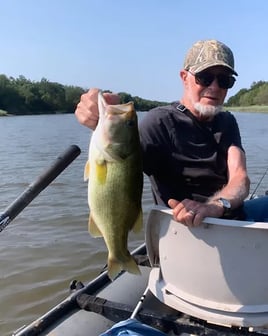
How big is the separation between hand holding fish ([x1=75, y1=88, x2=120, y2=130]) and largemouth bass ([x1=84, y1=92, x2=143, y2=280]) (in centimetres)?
7

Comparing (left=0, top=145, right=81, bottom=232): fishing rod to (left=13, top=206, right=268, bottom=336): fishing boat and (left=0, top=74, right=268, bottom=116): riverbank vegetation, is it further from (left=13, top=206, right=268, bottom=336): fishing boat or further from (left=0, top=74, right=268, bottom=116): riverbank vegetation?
(left=0, top=74, right=268, bottom=116): riverbank vegetation

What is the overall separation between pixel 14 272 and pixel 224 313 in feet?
12.8

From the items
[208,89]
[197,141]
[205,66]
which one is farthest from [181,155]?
[205,66]

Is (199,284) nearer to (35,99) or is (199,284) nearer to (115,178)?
(115,178)

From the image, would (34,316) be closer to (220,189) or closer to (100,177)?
(220,189)

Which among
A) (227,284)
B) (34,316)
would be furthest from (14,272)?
(227,284)

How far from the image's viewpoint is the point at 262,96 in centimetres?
9969

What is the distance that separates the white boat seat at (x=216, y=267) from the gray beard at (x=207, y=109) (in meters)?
0.77

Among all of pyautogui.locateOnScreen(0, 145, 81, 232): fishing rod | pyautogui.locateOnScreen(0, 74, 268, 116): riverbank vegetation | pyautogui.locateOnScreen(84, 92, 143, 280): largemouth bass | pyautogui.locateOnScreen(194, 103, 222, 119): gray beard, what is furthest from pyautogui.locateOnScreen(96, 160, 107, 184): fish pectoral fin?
pyautogui.locateOnScreen(0, 74, 268, 116): riverbank vegetation

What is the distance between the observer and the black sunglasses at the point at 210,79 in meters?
3.16

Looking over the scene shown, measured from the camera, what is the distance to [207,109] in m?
3.20

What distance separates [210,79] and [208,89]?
6 centimetres

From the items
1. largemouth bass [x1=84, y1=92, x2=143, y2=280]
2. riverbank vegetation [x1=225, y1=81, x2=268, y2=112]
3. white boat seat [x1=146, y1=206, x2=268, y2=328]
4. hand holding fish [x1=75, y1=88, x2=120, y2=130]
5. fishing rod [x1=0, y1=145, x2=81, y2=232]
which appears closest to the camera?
largemouth bass [x1=84, y1=92, x2=143, y2=280]

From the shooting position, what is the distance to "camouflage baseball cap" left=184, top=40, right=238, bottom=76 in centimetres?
313
